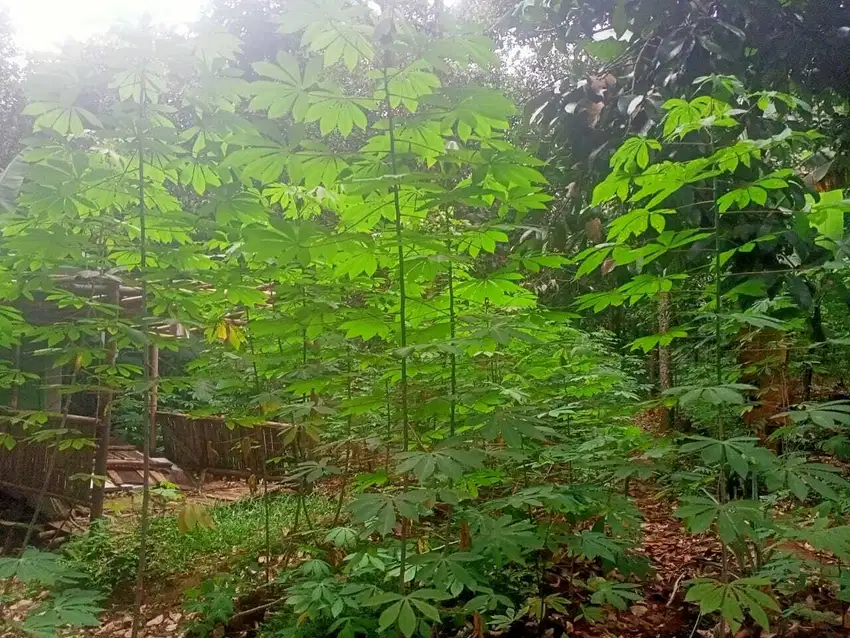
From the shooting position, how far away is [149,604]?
157 inches

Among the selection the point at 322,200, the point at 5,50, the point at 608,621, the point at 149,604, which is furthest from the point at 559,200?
the point at 5,50

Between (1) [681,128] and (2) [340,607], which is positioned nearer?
(1) [681,128]

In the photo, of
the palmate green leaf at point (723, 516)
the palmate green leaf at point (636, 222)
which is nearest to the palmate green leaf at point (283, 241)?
the palmate green leaf at point (636, 222)

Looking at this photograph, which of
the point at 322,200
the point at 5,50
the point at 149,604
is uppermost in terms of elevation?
the point at 5,50

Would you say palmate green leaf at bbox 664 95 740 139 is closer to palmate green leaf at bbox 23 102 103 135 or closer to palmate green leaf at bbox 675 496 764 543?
palmate green leaf at bbox 675 496 764 543

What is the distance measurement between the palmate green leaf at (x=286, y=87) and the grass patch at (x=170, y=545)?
2898 mm

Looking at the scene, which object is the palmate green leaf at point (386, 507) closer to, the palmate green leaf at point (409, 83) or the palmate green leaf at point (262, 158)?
the palmate green leaf at point (262, 158)

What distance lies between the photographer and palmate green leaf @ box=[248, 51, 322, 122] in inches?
68.9

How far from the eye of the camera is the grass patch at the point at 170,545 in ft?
14.1

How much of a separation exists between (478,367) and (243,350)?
1.39 metres

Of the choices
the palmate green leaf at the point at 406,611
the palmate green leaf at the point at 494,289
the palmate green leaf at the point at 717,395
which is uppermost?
the palmate green leaf at the point at 494,289

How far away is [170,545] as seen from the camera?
4805mm

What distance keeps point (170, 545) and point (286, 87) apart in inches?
166

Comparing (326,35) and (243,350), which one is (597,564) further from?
(326,35)
